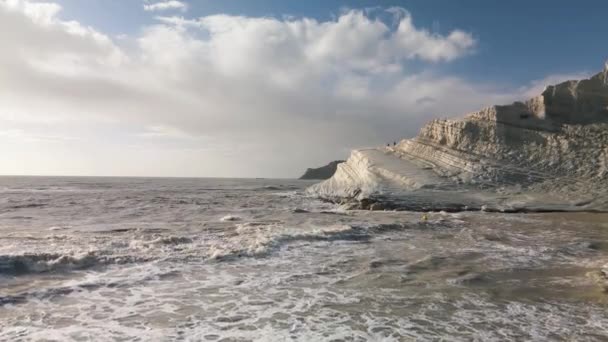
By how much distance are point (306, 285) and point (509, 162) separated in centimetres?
2336

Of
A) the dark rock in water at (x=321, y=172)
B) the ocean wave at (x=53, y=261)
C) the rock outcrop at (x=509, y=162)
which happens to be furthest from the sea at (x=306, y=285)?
the dark rock in water at (x=321, y=172)

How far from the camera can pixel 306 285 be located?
845 cm

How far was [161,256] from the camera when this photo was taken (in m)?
11.4

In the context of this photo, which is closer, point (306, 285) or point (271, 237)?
point (306, 285)

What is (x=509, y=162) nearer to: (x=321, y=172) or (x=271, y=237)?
(x=271, y=237)

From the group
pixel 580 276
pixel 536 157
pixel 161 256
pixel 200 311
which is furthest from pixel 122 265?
pixel 536 157

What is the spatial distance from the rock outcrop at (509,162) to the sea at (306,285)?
8.31 meters

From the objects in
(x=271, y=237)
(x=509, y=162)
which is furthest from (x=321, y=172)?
(x=271, y=237)

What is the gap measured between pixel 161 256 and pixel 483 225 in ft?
40.4

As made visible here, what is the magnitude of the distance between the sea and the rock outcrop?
8.31 metres

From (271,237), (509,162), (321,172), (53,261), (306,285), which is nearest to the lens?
(306,285)

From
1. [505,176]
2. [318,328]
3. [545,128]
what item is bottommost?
[318,328]

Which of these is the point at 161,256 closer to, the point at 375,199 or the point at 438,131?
the point at 375,199

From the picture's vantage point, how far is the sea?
600 cm
